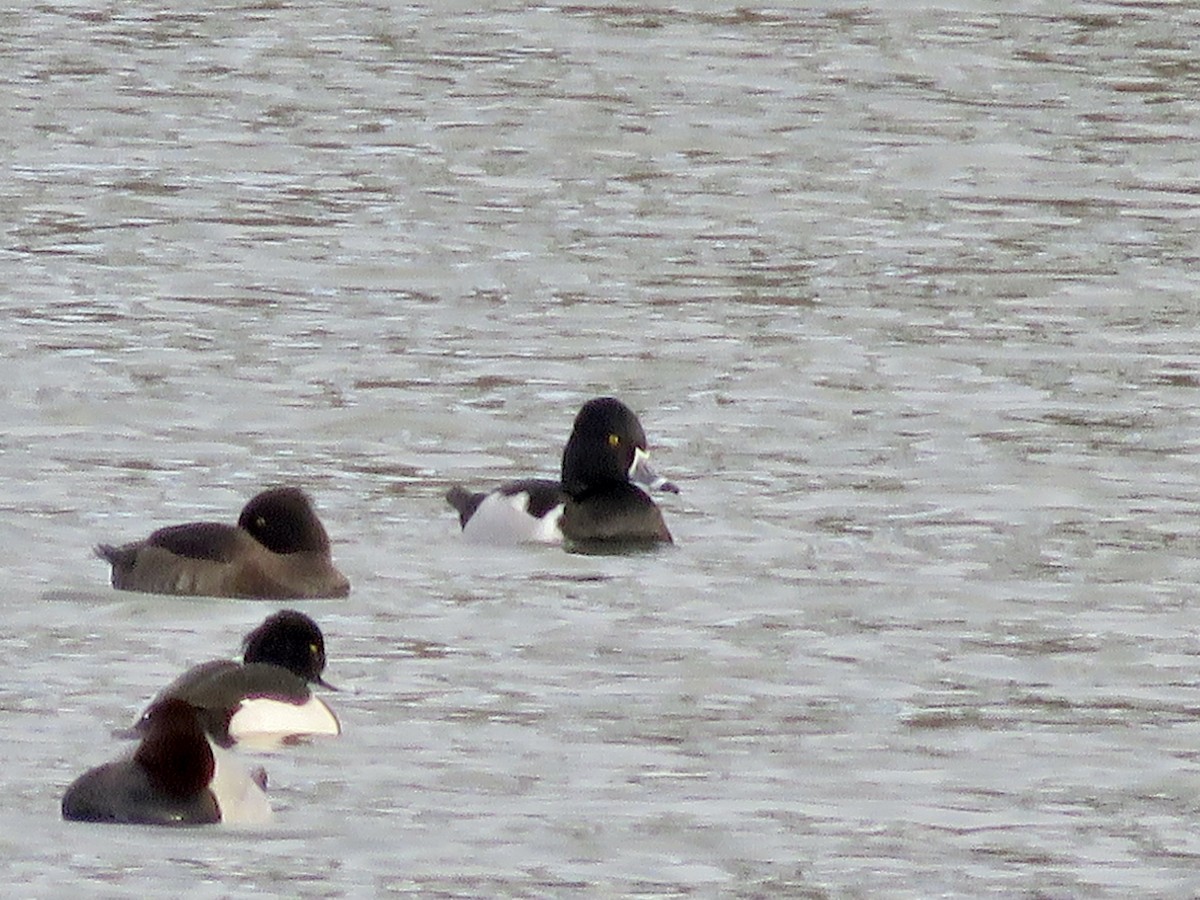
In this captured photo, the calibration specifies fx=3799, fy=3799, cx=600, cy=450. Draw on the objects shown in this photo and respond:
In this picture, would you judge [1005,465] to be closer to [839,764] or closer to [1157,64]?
[839,764]

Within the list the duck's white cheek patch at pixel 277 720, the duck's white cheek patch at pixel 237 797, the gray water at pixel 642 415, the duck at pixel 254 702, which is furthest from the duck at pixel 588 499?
the duck's white cheek patch at pixel 237 797

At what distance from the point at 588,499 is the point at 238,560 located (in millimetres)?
Result: 1794

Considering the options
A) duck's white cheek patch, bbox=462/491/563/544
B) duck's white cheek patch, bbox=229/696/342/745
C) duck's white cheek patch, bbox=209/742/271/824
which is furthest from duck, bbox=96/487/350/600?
duck's white cheek patch, bbox=209/742/271/824

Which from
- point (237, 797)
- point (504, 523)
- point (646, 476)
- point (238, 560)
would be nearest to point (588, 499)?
point (646, 476)

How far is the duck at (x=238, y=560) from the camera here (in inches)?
479

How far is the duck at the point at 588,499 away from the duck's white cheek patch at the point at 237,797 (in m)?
3.65

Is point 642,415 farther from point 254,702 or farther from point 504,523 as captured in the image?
point 254,702

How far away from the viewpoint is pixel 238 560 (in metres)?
12.4

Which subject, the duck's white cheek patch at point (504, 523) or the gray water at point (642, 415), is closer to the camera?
the gray water at point (642, 415)

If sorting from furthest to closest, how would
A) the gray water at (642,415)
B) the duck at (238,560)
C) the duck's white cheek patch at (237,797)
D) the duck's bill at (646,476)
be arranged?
the duck's bill at (646,476) < the duck at (238,560) < the gray water at (642,415) < the duck's white cheek patch at (237,797)

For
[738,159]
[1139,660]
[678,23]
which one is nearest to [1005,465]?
[1139,660]

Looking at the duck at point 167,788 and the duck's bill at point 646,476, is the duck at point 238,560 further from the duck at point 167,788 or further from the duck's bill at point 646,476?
the duck at point 167,788

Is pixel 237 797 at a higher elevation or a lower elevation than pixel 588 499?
higher

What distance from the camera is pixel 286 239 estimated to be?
19297mm
